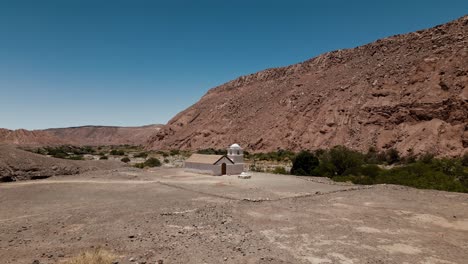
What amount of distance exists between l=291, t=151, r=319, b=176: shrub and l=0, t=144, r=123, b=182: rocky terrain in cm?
1990

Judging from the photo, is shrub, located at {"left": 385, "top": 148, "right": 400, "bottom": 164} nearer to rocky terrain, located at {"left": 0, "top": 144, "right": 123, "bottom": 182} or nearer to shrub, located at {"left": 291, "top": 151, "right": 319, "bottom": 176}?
shrub, located at {"left": 291, "top": 151, "right": 319, "bottom": 176}

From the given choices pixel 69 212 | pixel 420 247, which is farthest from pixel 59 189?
pixel 420 247

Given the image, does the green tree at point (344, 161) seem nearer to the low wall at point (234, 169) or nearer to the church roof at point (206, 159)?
the low wall at point (234, 169)

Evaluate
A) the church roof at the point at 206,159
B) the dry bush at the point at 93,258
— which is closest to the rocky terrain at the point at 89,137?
the church roof at the point at 206,159

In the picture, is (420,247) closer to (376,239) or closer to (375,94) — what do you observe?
(376,239)

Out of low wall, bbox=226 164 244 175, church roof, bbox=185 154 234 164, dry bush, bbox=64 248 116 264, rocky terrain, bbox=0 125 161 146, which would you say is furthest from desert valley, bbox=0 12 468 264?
rocky terrain, bbox=0 125 161 146

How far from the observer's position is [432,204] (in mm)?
17516

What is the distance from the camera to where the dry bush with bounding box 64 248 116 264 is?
8.77 metres

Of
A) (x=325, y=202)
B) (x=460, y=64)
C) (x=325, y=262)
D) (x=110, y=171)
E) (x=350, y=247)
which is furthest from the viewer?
(x=460, y=64)

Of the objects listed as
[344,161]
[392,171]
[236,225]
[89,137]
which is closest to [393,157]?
[344,161]

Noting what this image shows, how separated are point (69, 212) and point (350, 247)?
11.6m

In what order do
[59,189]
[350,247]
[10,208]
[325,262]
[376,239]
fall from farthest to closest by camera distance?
[59,189], [10,208], [376,239], [350,247], [325,262]

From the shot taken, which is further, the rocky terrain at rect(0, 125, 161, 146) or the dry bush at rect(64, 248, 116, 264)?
the rocky terrain at rect(0, 125, 161, 146)

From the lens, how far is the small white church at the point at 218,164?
107 ft
